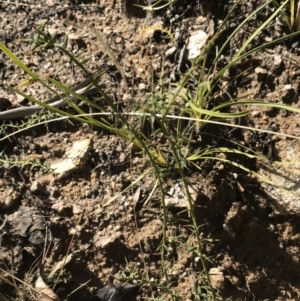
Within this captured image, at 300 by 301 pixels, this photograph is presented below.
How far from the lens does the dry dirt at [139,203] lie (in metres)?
1.56

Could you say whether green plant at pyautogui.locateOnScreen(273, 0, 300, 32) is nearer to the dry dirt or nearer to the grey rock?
the dry dirt

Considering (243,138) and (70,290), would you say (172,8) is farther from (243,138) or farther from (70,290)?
(70,290)

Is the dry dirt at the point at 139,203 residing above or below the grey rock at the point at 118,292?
above

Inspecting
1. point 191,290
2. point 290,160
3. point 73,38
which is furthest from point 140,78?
point 191,290

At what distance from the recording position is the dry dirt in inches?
61.4

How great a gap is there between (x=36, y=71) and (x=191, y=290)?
3.00 feet

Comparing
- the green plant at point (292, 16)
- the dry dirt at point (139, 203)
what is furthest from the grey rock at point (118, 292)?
the green plant at point (292, 16)

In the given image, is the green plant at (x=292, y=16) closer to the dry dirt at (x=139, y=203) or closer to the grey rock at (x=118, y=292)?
the dry dirt at (x=139, y=203)

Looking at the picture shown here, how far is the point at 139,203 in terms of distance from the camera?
1.58 m

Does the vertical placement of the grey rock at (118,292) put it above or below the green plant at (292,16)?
below

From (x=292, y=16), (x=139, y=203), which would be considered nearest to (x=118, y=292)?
(x=139, y=203)

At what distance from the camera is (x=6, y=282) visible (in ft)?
4.86

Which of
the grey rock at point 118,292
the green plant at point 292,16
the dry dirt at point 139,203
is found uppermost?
the green plant at point 292,16

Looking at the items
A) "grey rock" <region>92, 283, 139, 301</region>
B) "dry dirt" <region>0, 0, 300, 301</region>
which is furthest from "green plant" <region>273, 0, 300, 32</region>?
"grey rock" <region>92, 283, 139, 301</region>
